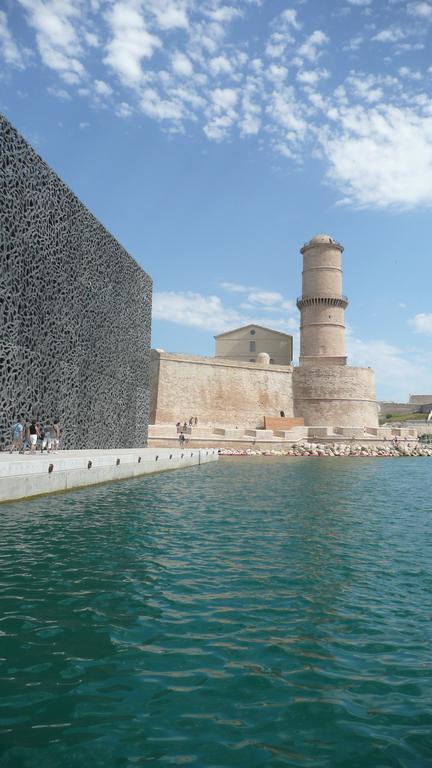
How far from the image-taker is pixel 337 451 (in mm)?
34719

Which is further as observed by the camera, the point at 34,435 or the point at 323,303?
the point at 323,303

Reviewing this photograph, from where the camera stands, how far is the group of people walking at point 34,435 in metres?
14.0

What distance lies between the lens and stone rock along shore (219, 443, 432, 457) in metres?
32.8

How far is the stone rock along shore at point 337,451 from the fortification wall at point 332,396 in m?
3.84

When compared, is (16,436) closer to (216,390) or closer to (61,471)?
(61,471)

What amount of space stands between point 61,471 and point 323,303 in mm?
35280

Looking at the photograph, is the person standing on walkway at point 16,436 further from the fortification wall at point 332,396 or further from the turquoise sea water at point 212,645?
the fortification wall at point 332,396

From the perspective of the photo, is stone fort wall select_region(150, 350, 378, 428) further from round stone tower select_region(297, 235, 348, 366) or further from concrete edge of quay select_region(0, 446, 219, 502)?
concrete edge of quay select_region(0, 446, 219, 502)

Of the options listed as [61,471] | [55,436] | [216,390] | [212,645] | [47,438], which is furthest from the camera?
[216,390]

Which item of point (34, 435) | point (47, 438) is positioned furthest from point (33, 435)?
point (47, 438)

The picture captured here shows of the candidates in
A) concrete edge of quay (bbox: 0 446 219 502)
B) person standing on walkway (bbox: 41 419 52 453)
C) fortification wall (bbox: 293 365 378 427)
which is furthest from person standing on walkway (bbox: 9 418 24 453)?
fortification wall (bbox: 293 365 378 427)

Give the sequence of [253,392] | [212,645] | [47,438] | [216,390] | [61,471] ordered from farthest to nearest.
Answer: [253,392], [216,390], [47,438], [61,471], [212,645]

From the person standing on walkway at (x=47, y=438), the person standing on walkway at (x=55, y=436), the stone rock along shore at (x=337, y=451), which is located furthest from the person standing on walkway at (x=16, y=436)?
the stone rock along shore at (x=337, y=451)

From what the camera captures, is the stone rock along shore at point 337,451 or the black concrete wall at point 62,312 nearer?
the black concrete wall at point 62,312
